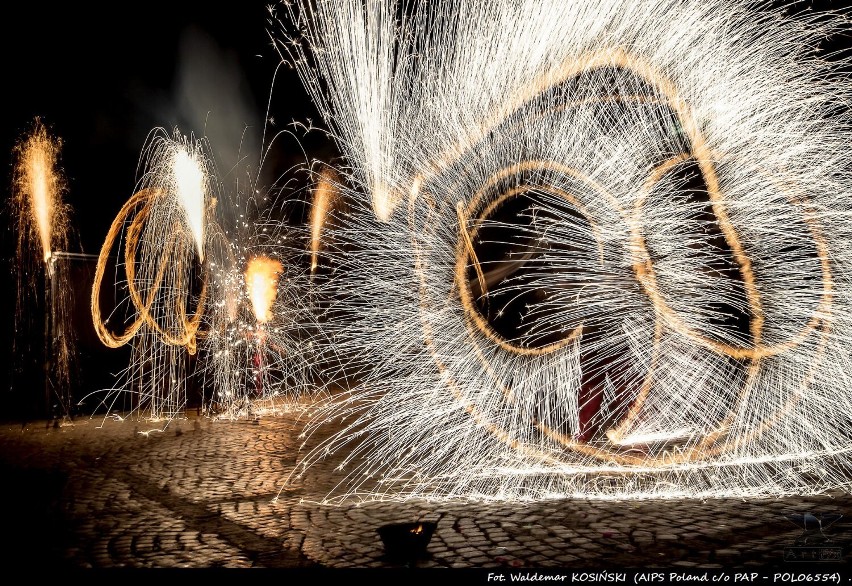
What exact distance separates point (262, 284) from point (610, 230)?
8.61 meters

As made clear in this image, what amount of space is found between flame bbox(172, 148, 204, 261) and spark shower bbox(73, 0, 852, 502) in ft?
17.4

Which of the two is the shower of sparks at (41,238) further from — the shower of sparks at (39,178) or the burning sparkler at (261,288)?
the burning sparkler at (261,288)

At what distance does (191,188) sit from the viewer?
11070 millimetres

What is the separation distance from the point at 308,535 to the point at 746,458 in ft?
13.1

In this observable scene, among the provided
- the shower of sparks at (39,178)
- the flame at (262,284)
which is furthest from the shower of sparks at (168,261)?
the shower of sparks at (39,178)

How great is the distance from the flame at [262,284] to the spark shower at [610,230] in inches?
253

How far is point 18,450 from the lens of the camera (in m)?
8.87

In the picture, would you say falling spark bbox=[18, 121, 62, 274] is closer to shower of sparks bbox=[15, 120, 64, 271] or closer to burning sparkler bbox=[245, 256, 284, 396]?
shower of sparks bbox=[15, 120, 64, 271]

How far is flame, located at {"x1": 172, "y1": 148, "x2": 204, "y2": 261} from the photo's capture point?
35.9 ft

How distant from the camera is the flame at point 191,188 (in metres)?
10.9

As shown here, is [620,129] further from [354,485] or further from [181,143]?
[181,143]

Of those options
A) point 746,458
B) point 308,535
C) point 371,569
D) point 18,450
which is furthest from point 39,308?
point 746,458

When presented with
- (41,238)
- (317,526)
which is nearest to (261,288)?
(41,238)

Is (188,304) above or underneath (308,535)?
above
